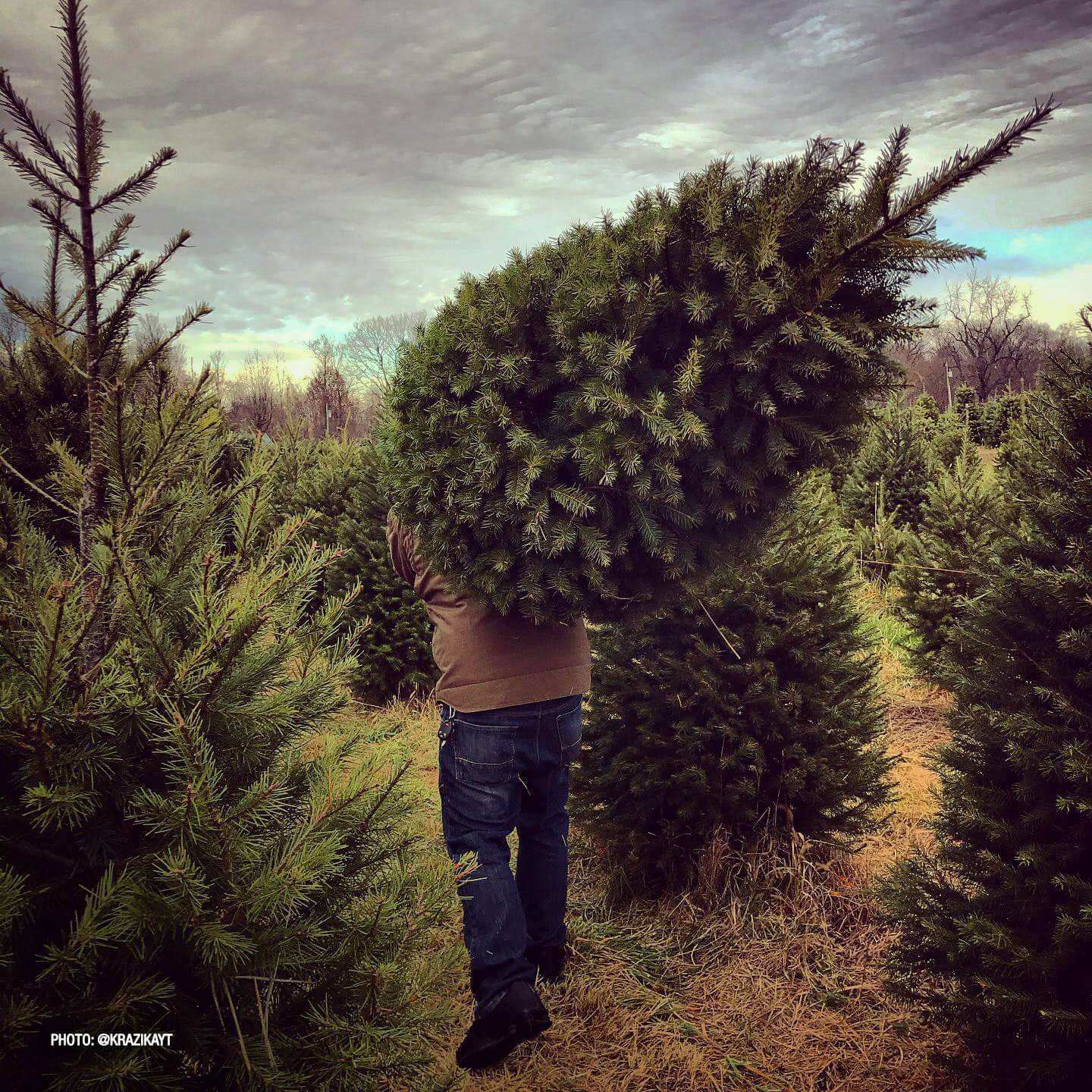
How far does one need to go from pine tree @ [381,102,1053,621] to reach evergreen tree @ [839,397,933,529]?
8.54 meters

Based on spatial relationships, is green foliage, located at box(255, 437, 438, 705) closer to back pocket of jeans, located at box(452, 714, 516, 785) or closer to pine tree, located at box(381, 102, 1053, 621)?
back pocket of jeans, located at box(452, 714, 516, 785)

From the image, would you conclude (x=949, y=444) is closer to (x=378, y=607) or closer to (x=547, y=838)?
(x=378, y=607)

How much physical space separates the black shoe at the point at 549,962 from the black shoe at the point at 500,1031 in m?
0.43

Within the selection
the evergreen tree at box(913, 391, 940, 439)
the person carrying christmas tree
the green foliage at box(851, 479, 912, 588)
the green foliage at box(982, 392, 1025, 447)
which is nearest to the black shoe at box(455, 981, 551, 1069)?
the person carrying christmas tree

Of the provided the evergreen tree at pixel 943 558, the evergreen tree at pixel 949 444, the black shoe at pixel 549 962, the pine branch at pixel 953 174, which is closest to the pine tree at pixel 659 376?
the pine branch at pixel 953 174

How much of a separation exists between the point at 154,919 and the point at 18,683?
0.43m

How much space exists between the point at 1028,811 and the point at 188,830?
6.58 ft

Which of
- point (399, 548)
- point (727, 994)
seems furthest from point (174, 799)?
point (727, 994)

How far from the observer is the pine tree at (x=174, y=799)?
1186mm

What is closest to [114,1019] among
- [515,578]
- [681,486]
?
[515,578]

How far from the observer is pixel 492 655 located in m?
2.50

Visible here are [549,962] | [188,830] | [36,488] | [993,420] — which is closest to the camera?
[188,830]

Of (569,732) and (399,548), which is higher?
(399,548)

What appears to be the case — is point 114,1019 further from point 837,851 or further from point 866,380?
point 837,851
